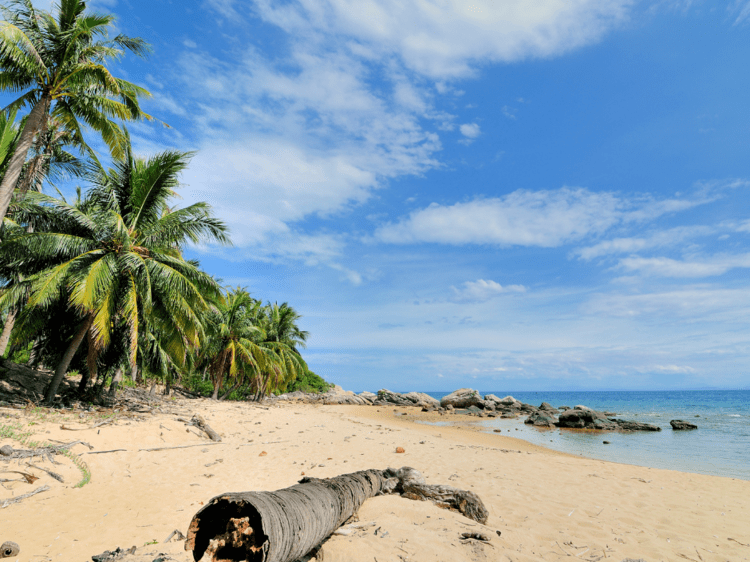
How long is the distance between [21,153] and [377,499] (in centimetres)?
1314

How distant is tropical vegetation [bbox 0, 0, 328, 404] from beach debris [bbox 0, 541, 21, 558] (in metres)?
7.50

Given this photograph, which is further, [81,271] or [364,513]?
[81,271]

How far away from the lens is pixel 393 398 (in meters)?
53.7

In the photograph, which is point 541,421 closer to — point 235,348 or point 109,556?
point 235,348

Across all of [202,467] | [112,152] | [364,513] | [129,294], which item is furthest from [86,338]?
[364,513]

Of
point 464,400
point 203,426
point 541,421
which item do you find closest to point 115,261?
point 203,426

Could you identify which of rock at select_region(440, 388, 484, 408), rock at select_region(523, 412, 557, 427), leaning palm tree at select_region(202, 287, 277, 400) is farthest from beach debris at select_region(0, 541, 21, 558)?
rock at select_region(440, 388, 484, 408)

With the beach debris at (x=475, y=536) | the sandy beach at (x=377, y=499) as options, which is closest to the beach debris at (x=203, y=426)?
the sandy beach at (x=377, y=499)

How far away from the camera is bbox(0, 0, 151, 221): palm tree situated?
33.8 feet

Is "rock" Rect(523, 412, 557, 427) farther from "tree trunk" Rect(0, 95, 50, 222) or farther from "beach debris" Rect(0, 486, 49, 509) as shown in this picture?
"tree trunk" Rect(0, 95, 50, 222)

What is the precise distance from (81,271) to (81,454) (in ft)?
19.6

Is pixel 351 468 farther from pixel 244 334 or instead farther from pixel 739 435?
pixel 739 435

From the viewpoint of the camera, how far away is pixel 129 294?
1199cm

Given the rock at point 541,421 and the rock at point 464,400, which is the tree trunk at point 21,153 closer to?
the rock at point 541,421
